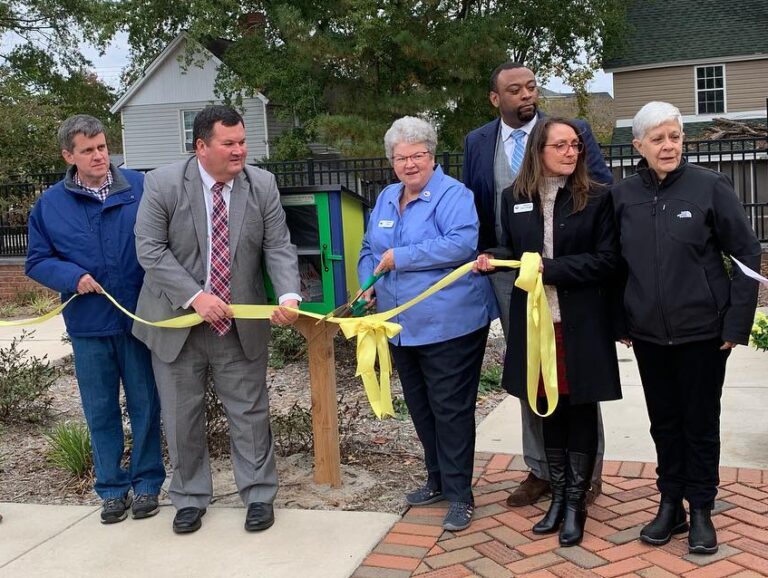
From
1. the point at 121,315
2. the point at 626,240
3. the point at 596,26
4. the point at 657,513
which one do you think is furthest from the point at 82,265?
the point at 596,26

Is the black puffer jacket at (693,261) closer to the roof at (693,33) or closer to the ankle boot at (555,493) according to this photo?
the ankle boot at (555,493)

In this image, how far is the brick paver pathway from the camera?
3.48m

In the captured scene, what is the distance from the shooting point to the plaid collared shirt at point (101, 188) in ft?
13.9

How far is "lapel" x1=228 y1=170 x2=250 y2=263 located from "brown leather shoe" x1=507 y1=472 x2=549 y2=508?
1754 millimetres

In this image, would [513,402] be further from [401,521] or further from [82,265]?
[82,265]

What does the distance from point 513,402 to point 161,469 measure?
102 inches

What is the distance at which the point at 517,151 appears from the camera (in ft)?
13.9

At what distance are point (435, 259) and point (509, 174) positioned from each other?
665 mm

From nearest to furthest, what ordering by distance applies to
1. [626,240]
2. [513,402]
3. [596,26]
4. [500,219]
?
1. [626,240]
2. [500,219]
3. [513,402]
4. [596,26]

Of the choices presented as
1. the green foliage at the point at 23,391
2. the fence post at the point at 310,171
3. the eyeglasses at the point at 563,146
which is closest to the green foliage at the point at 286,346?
Result: the green foliage at the point at 23,391

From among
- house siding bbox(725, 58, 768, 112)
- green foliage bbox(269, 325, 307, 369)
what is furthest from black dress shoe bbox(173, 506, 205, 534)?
house siding bbox(725, 58, 768, 112)

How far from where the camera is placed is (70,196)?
167 inches

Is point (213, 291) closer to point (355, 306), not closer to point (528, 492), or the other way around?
point (355, 306)

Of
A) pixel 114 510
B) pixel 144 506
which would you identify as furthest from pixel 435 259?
pixel 114 510
